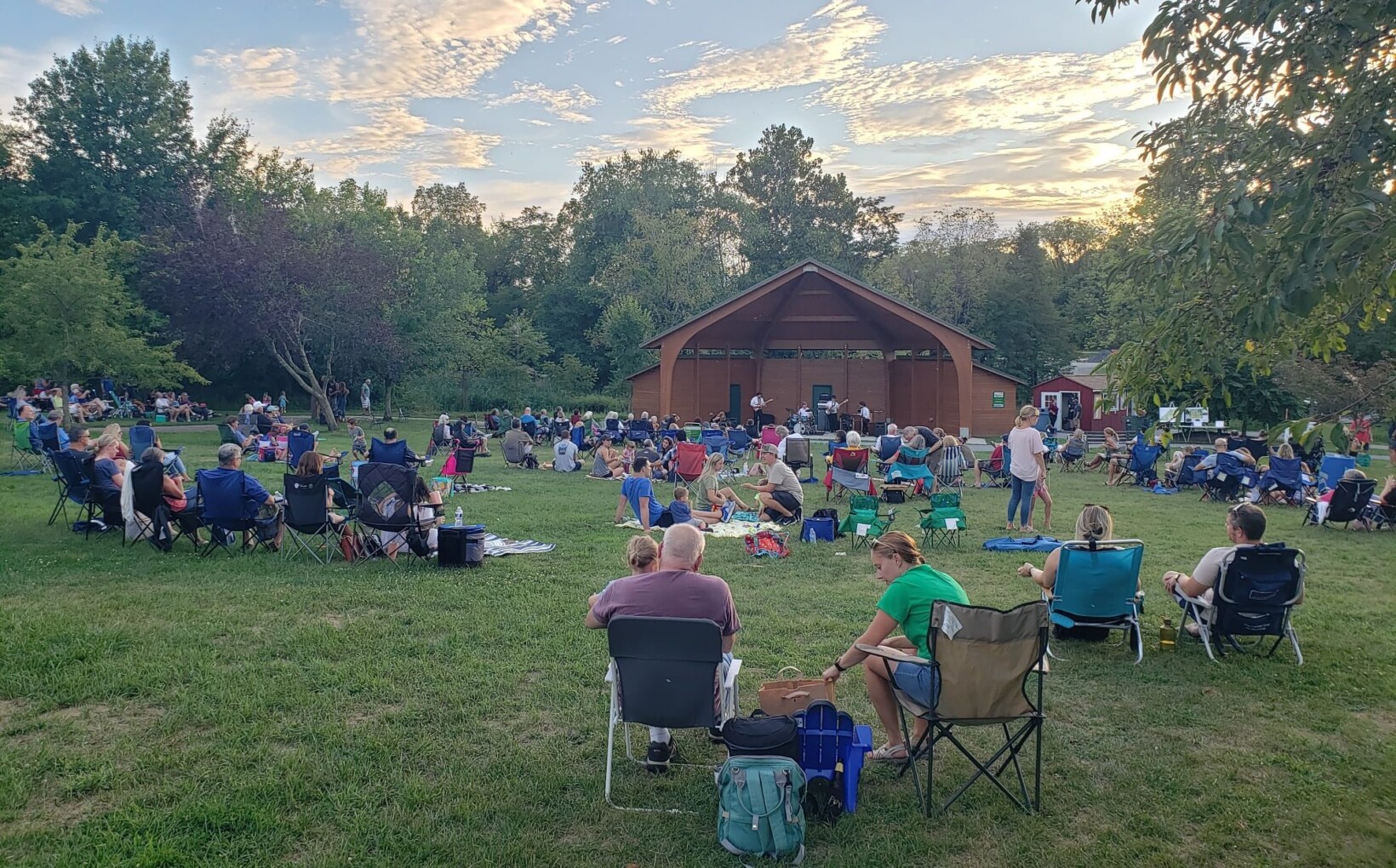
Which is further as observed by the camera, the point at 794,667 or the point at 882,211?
the point at 882,211

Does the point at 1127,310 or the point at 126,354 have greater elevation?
the point at 1127,310

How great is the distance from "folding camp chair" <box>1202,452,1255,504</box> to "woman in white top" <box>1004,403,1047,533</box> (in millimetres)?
5209

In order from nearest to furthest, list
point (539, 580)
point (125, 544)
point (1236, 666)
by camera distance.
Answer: point (1236, 666), point (539, 580), point (125, 544)

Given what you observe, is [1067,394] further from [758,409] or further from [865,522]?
[865,522]

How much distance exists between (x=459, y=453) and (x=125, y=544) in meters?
5.73

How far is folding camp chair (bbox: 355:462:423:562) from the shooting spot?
782 cm

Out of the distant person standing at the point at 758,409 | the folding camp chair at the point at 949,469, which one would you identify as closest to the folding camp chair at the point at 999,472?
the folding camp chair at the point at 949,469

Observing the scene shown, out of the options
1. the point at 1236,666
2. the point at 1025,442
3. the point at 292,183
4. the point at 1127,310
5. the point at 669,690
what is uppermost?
the point at 292,183

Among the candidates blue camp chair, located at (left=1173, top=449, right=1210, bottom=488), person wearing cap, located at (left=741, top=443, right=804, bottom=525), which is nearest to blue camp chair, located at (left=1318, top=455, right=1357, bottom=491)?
blue camp chair, located at (left=1173, top=449, right=1210, bottom=488)

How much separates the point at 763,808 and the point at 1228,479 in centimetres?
1304

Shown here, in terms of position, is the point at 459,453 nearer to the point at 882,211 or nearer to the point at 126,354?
the point at 126,354

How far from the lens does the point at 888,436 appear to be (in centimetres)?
1534

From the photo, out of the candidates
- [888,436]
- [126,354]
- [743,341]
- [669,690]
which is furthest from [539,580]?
[743,341]

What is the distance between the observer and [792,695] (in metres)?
4.07
